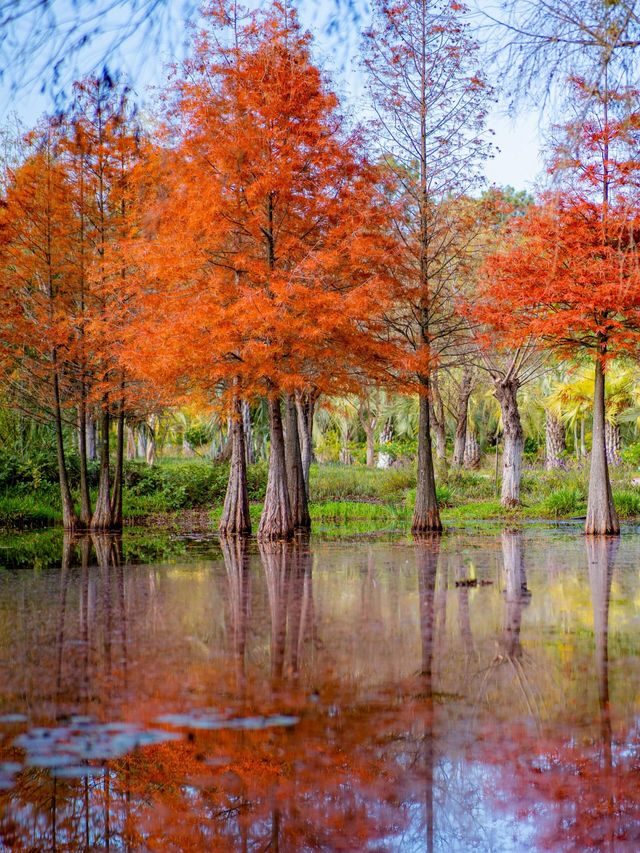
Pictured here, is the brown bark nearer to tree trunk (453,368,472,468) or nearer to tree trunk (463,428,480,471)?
tree trunk (463,428,480,471)

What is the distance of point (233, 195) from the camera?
59.3ft

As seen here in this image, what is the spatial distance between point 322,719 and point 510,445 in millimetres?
22692

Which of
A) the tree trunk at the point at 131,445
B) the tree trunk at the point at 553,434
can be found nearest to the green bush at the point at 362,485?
the tree trunk at the point at 553,434

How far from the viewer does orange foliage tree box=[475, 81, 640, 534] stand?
59.2 feet

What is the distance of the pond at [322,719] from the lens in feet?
13.2

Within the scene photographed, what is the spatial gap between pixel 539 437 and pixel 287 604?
4685cm

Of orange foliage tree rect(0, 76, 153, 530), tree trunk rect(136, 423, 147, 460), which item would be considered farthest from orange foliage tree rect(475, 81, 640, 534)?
tree trunk rect(136, 423, 147, 460)

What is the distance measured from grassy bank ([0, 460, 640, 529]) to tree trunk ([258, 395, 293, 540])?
13.1 ft

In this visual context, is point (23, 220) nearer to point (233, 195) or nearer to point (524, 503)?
point (233, 195)

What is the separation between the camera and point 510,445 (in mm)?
27391

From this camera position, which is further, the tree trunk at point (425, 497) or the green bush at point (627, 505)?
the green bush at point (627, 505)

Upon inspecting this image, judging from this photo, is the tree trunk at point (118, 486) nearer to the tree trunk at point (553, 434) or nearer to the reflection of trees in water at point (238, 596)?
the reflection of trees in water at point (238, 596)

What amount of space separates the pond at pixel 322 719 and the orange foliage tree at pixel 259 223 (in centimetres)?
730

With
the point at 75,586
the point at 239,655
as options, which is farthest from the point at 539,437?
the point at 239,655
